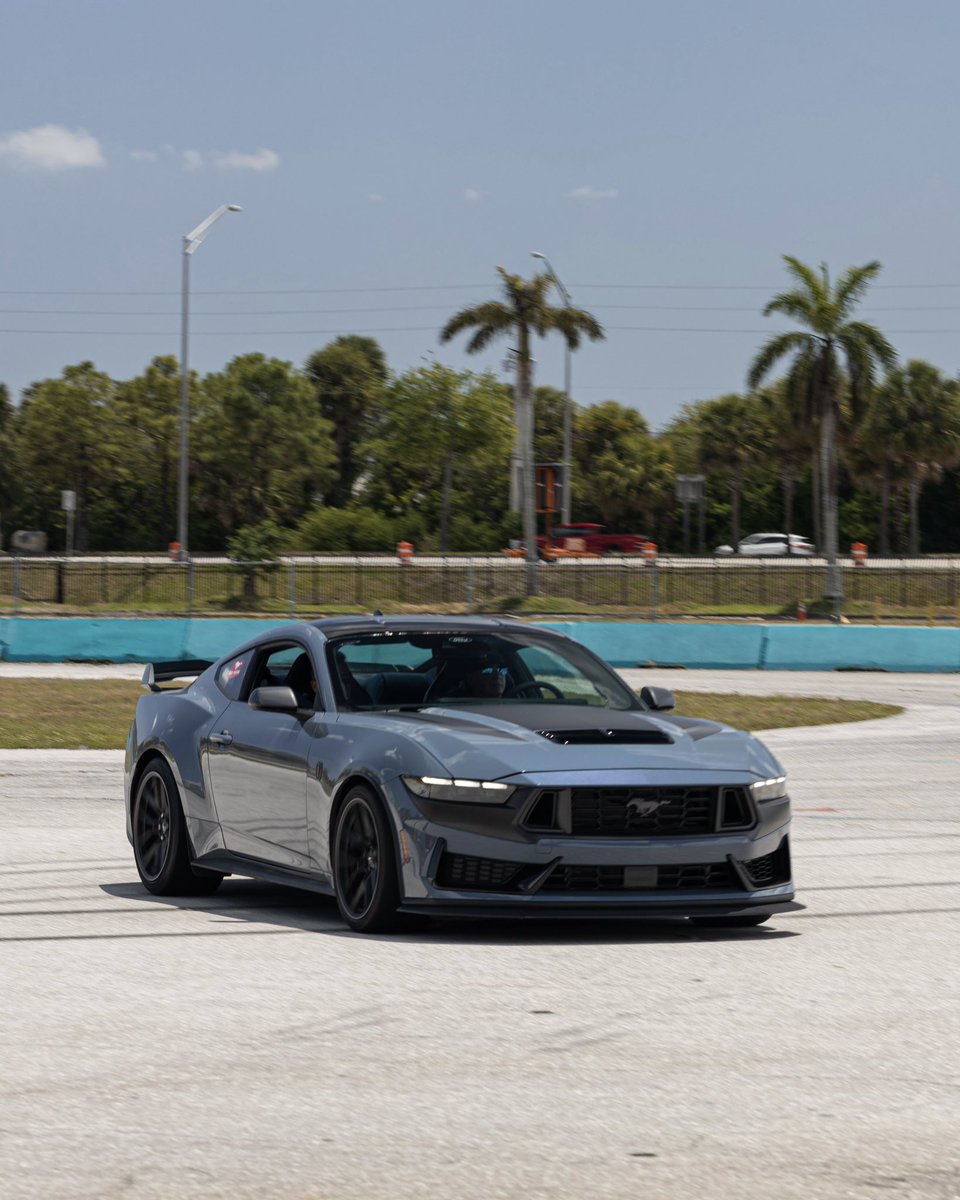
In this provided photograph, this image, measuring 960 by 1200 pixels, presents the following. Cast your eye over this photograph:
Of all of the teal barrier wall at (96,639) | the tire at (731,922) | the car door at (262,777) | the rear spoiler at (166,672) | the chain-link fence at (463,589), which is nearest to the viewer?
the tire at (731,922)

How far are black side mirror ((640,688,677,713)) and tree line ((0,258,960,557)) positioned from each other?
64.2 m

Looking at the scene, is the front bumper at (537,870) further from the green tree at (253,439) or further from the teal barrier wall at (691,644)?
the green tree at (253,439)

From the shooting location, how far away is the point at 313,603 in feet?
152

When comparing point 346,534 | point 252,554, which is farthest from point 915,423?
point 252,554

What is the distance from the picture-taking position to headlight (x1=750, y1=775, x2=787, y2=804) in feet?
26.3

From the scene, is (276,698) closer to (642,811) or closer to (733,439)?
(642,811)

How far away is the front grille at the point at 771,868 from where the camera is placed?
804 centimetres

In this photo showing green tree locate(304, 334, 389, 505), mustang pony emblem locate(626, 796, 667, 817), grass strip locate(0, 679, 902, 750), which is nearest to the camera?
mustang pony emblem locate(626, 796, 667, 817)

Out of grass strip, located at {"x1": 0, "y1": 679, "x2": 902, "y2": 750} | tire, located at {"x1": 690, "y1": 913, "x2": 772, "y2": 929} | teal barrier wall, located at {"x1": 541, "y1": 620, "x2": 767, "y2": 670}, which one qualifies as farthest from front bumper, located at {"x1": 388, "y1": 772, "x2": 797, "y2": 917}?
teal barrier wall, located at {"x1": 541, "y1": 620, "x2": 767, "y2": 670}

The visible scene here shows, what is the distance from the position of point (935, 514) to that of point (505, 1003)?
90.6 metres

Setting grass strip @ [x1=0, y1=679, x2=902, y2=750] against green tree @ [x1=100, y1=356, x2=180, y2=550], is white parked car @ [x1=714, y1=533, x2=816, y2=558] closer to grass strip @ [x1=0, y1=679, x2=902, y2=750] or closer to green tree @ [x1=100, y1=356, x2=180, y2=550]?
green tree @ [x1=100, y1=356, x2=180, y2=550]

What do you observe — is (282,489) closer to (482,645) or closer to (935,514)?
(935,514)

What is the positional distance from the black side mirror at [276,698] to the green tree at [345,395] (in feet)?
328

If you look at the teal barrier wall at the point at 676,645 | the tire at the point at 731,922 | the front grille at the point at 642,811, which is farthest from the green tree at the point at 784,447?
the front grille at the point at 642,811
